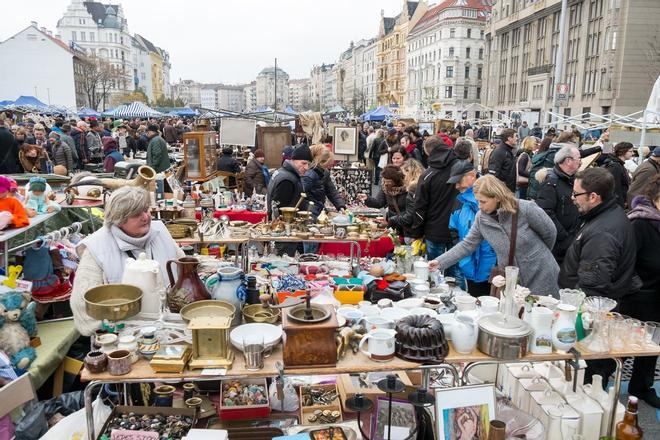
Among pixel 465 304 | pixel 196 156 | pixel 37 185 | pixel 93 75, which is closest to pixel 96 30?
pixel 93 75

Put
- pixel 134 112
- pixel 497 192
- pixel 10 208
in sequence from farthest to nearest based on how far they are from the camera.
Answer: pixel 134 112, pixel 10 208, pixel 497 192

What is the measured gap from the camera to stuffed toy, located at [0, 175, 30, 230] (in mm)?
3712

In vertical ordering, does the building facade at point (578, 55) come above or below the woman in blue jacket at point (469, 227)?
above

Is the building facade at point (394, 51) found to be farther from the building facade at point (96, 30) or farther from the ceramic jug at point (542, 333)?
the ceramic jug at point (542, 333)

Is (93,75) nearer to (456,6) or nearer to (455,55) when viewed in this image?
(455,55)

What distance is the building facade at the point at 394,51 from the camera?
7050 cm

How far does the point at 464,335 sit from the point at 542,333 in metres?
0.39

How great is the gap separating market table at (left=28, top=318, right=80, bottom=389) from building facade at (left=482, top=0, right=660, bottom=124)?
744 inches

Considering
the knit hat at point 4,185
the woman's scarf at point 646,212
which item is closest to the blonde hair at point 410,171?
the woman's scarf at point 646,212

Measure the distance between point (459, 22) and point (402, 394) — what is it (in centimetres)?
6323

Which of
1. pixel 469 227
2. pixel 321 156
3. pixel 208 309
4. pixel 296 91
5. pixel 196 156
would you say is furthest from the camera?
pixel 296 91

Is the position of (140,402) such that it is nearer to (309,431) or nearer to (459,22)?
(309,431)

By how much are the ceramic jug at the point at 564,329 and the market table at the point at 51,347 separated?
3.06 m

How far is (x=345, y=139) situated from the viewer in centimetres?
1187
